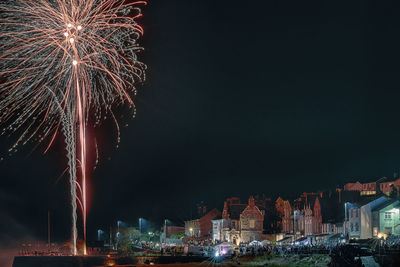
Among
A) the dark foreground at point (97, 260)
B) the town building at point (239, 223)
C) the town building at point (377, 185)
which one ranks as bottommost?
the dark foreground at point (97, 260)

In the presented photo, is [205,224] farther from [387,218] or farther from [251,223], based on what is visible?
[387,218]

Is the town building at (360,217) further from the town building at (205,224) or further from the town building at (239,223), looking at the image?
the town building at (205,224)

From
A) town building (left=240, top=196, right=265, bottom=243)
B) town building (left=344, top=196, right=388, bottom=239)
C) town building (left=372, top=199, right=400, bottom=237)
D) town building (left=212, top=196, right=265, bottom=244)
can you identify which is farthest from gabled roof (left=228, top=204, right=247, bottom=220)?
town building (left=372, top=199, right=400, bottom=237)

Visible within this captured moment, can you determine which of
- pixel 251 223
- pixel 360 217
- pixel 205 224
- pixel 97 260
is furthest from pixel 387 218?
pixel 205 224

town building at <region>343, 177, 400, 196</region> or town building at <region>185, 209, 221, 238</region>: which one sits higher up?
town building at <region>343, 177, 400, 196</region>

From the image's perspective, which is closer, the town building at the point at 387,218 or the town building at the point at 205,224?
the town building at the point at 387,218

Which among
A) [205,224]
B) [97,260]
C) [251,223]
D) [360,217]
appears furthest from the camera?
[205,224]

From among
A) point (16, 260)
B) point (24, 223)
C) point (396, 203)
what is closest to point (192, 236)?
point (16, 260)

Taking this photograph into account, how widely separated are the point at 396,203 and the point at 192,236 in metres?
62.3

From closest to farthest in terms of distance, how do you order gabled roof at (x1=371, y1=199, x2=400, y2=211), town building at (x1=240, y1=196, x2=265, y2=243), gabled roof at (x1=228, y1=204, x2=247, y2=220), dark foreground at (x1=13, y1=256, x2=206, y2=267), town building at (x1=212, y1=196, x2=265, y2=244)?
gabled roof at (x1=371, y1=199, x2=400, y2=211), dark foreground at (x1=13, y1=256, x2=206, y2=267), town building at (x1=240, y1=196, x2=265, y2=243), town building at (x1=212, y1=196, x2=265, y2=244), gabled roof at (x1=228, y1=204, x2=247, y2=220)

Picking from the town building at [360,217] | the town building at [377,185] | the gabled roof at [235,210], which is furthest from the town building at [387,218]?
the gabled roof at [235,210]

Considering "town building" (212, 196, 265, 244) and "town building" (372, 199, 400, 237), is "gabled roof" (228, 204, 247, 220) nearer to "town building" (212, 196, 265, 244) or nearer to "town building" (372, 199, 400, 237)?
"town building" (212, 196, 265, 244)

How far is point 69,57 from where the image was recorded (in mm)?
47312

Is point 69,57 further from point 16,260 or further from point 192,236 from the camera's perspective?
point 192,236
